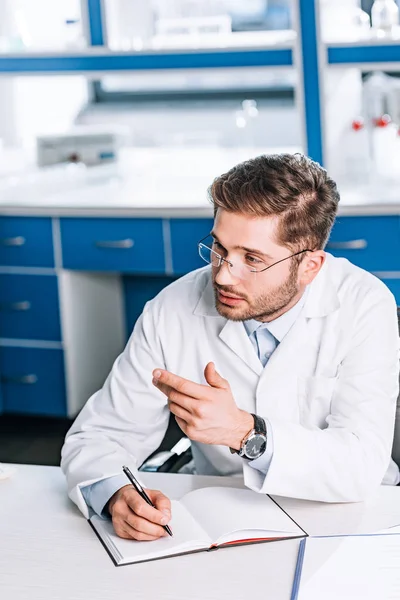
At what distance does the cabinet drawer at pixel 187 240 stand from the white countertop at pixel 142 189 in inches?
1.3

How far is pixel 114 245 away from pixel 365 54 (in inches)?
41.5

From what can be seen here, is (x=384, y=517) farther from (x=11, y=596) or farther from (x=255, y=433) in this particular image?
(x=11, y=596)

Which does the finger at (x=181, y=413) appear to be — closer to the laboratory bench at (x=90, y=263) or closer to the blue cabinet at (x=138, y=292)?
the laboratory bench at (x=90, y=263)

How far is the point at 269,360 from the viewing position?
1.81 m

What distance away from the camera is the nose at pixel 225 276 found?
1.70 m

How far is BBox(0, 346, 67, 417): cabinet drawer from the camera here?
12.0ft

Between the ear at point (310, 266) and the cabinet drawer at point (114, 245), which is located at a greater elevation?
the ear at point (310, 266)

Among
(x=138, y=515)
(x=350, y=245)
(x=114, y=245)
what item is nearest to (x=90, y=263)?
(x=114, y=245)

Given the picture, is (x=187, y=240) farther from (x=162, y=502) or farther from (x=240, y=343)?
(x=162, y=502)

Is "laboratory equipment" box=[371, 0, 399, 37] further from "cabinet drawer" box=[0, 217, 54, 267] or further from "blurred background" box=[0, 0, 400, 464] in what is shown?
"cabinet drawer" box=[0, 217, 54, 267]

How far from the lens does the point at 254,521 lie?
4.95 ft

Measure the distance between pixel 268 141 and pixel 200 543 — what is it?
293cm

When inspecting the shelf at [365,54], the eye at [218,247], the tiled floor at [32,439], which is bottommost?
the tiled floor at [32,439]

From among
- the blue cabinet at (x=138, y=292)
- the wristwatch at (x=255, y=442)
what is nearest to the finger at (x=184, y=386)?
the wristwatch at (x=255, y=442)
